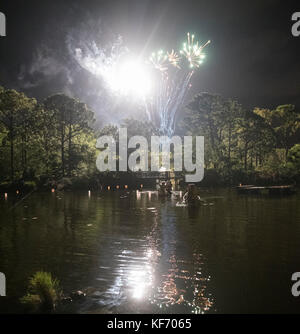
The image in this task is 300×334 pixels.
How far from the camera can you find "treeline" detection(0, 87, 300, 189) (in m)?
57.9

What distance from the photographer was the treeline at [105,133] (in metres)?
57.9

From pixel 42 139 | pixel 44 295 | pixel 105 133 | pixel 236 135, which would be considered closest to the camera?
pixel 44 295

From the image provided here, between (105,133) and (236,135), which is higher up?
(105,133)

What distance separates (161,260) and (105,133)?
60.2 metres

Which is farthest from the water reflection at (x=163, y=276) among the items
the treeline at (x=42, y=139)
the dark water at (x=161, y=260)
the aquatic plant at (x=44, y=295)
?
the treeline at (x=42, y=139)

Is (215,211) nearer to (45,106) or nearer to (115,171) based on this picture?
(115,171)

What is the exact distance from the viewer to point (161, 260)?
44.7ft

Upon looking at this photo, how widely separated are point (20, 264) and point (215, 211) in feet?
57.5

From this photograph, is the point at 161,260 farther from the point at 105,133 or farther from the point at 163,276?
the point at 105,133

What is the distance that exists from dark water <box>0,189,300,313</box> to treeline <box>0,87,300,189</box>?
110ft

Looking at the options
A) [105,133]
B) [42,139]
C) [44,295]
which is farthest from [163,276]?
[105,133]

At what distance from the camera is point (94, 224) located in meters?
22.2

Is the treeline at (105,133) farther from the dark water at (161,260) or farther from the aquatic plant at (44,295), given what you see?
the aquatic plant at (44,295)

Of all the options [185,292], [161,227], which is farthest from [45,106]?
[185,292]
